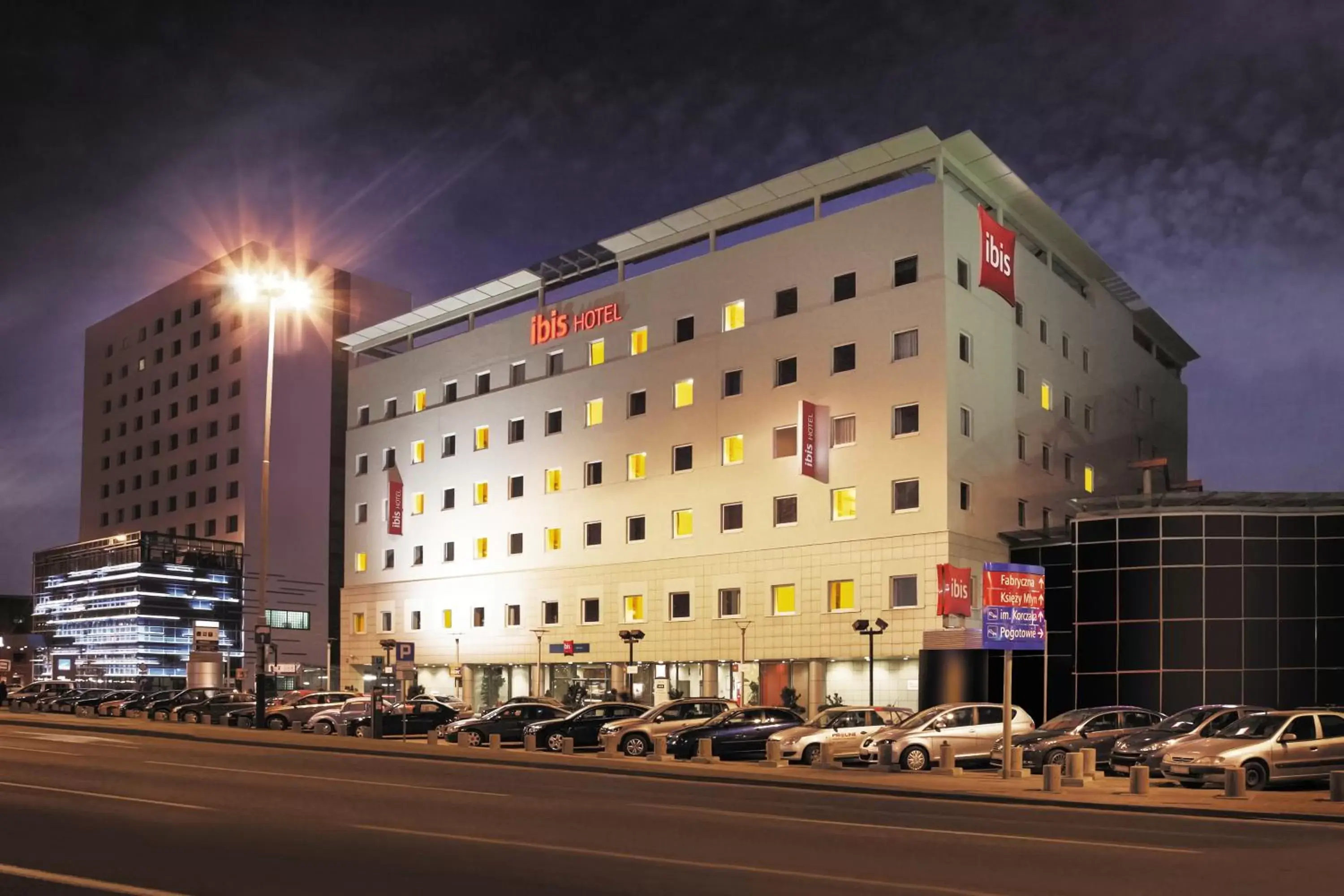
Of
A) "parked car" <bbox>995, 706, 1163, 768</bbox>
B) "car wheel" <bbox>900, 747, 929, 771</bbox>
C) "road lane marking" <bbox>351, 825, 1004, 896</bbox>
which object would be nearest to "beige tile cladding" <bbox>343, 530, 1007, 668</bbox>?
"parked car" <bbox>995, 706, 1163, 768</bbox>

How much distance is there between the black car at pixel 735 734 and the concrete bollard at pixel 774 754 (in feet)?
3.62

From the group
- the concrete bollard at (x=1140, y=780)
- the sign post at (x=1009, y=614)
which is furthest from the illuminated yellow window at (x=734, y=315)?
the concrete bollard at (x=1140, y=780)

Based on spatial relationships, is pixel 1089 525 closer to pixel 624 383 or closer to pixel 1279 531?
pixel 1279 531

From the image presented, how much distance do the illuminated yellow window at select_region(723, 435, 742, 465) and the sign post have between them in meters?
28.6

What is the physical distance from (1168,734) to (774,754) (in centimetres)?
880

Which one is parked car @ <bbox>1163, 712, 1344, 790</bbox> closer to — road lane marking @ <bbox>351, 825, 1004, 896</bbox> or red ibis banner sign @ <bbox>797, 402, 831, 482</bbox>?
road lane marking @ <bbox>351, 825, 1004, 896</bbox>

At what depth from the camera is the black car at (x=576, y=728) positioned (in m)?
37.2

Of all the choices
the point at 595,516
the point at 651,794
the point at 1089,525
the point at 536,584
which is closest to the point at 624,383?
the point at 595,516

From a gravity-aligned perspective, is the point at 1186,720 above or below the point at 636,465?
below

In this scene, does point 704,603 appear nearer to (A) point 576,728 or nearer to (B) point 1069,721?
(A) point 576,728

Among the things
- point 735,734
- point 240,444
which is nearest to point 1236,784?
point 735,734

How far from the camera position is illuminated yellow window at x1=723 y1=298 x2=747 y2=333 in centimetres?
5706

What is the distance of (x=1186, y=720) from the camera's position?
98.6 feet

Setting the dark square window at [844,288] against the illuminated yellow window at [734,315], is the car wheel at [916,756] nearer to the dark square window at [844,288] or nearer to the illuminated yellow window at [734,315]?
the dark square window at [844,288]
